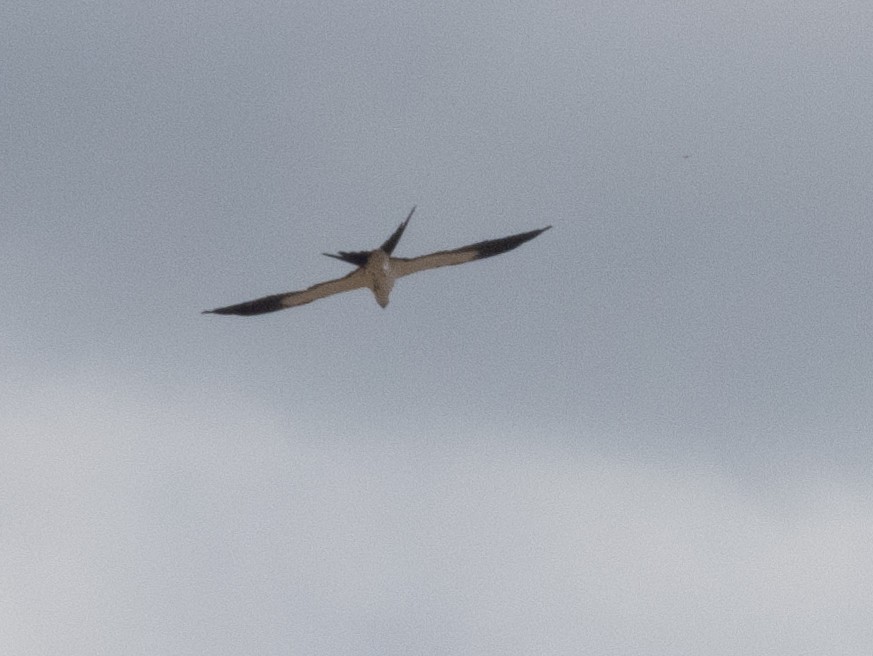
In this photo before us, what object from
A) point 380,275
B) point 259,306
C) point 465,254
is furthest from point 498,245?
point 259,306

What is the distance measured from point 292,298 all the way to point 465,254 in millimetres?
6655

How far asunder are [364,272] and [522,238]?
5.94 m

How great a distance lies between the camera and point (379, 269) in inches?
1654

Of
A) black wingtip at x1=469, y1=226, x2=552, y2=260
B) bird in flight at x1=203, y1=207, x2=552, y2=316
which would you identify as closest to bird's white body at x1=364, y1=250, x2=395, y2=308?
bird in flight at x1=203, y1=207, x2=552, y2=316

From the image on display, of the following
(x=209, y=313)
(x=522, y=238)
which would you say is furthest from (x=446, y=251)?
(x=209, y=313)

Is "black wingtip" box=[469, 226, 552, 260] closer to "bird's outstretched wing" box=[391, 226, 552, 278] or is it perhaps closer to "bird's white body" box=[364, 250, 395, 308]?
"bird's outstretched wing" box=[391, 226, 552, 278]

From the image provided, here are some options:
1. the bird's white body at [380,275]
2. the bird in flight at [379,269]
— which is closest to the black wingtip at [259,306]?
the bird in flight at [379,269]

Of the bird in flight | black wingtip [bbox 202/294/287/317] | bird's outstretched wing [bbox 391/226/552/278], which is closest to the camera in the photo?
the bird in flight

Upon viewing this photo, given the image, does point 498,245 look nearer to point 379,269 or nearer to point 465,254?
point 465,254

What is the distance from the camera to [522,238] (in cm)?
4447

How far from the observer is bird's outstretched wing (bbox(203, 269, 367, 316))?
145ft

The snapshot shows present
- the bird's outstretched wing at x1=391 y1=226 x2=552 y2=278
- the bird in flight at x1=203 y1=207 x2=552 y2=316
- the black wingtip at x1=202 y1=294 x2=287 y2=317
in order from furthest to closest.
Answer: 1. the black wingtip at x1=202 y1=294 x2=287 y2=317
2. the bird's outstretched wing at x1=391 y1=226 x2=552 y2=278
3. the bird in flight at x1=203 y1=207 x2=552 y2=316

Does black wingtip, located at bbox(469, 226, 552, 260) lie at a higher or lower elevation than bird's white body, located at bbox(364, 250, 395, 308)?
higher

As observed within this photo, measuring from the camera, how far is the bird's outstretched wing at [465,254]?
43.8 metres
